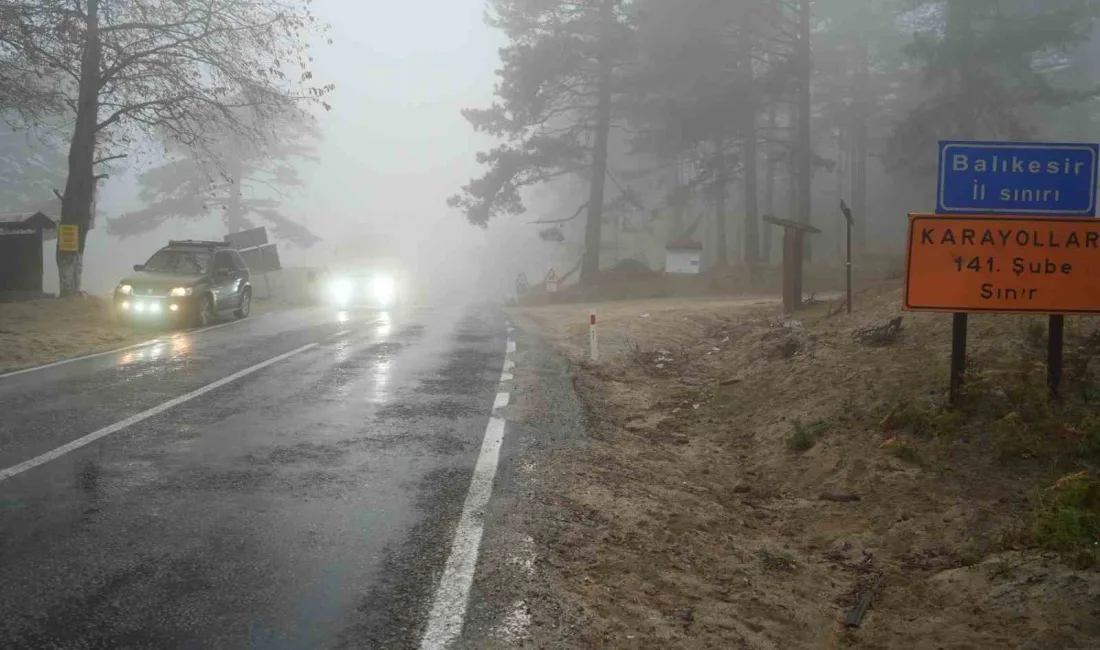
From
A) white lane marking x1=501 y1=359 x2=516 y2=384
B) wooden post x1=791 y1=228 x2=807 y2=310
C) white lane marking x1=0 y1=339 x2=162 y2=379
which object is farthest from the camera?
wooden post x1=791 y1=228 x2=807 y2=310

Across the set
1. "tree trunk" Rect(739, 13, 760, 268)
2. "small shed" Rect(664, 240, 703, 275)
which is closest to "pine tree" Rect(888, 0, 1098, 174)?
"tree trunk" Rect(739, 13, 760, 268)

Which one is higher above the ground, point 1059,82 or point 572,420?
point 1059,82

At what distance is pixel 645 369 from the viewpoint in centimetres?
1277

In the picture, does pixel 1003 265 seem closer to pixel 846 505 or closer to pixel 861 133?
pixel 846 505

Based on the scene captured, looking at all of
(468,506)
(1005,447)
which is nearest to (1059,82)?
(1005,447)

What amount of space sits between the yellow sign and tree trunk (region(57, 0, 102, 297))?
0.12 m

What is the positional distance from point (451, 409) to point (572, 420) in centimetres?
145

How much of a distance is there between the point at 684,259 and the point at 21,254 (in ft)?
80.9

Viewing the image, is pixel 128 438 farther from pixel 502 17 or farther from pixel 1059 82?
pixel 1059 82

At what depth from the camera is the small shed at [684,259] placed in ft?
114

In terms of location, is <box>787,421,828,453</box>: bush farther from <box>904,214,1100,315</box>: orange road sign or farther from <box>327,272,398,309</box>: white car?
<box>327,272,398,309</box>: white car

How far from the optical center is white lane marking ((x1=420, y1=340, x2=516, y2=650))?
12.0 feet

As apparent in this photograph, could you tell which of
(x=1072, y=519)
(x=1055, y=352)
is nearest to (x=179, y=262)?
(x=1055, y=352)

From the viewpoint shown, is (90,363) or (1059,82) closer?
(90,363)
